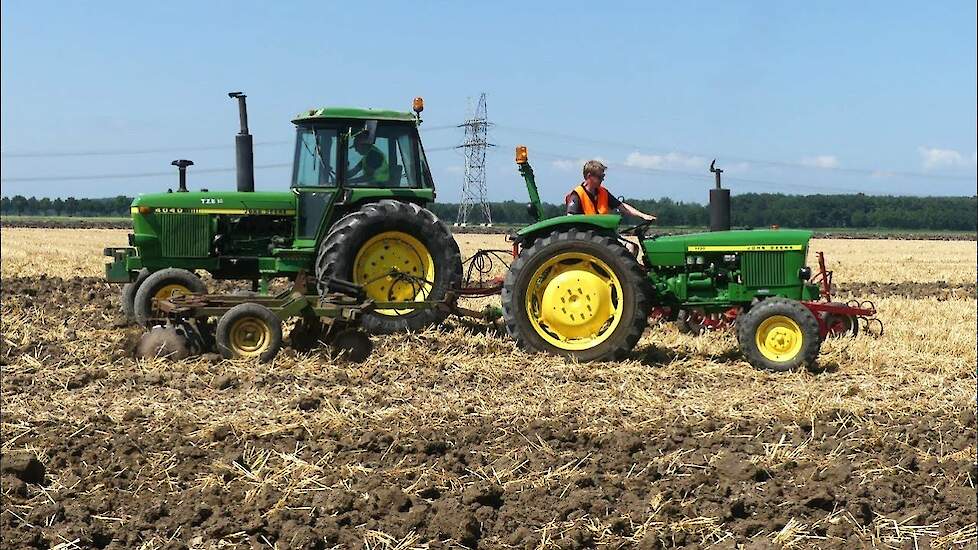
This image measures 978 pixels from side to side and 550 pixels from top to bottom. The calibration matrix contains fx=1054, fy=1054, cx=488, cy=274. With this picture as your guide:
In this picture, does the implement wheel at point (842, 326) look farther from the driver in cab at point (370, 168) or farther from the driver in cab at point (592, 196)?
the driver in cab at point (370, 168)

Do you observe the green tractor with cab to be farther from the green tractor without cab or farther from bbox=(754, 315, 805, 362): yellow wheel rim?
bbox=(754, 315, 805, 362): yellow wheel rim

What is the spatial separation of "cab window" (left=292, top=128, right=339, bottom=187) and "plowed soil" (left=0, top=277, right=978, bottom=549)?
3.04 meters

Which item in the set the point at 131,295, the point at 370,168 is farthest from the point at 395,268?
the point at 131,295

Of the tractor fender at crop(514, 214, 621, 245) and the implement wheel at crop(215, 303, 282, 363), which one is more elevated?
the tractor fender at crop(514, 214, 621, 245)

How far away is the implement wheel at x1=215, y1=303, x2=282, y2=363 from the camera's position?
7.79 metres

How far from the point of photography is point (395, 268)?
30.7ft

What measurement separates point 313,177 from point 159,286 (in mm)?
1728

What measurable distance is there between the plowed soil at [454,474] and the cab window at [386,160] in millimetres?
3063

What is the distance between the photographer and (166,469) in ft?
16.7

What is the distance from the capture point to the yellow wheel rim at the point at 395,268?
925cm

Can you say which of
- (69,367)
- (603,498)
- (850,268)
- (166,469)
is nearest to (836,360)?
(603,498)

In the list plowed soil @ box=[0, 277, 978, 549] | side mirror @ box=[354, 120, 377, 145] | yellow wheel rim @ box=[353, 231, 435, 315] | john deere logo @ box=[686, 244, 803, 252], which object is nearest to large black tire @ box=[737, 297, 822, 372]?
john deere logo @ box=[686, 244, 803, 252]

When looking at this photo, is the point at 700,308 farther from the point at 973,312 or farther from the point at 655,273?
the point at 973,312

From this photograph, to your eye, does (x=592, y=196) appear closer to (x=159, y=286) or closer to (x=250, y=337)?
(x=250, y=337)
